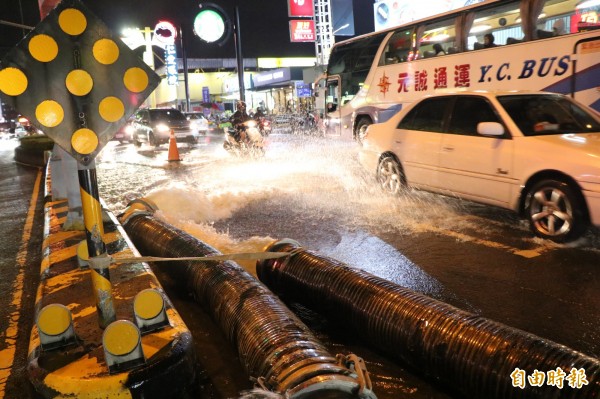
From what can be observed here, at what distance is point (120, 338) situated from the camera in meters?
2.37

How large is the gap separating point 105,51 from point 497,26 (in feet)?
34.4

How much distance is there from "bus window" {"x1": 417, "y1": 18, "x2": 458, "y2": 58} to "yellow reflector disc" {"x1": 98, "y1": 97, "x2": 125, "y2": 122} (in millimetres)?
10842

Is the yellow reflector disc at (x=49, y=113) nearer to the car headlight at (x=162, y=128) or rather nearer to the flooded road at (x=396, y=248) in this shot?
the flooded road at (x=396, y=248)

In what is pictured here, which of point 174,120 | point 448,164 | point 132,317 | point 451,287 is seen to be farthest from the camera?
point 174,120

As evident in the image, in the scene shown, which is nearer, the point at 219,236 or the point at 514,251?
the point at 514,251

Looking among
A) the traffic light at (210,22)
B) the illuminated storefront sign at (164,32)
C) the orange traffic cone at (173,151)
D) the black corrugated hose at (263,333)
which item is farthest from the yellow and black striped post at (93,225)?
the illuminated storefront sign at (164,32)

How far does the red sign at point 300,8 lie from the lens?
116 ft

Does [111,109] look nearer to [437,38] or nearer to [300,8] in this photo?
[437,38]

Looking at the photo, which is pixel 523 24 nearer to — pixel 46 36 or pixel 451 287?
pixel 451 287

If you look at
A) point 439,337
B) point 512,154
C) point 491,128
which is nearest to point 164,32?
point 491,128

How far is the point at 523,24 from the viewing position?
1016 cm

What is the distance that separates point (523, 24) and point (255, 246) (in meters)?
8.14

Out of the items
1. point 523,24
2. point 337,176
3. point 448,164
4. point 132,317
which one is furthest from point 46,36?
point 523,24

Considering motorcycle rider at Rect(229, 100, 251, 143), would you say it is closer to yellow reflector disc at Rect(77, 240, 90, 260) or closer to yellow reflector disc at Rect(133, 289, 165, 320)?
yellow reflector disc at Rect(77, 240, 90, 260)
